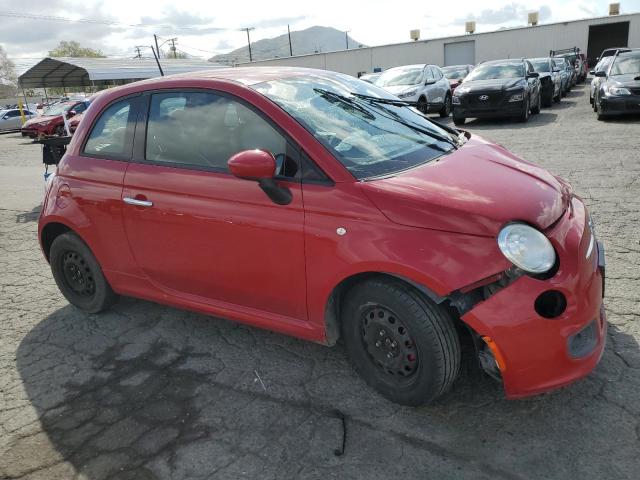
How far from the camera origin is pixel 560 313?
2275 mm

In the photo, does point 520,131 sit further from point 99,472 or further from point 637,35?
point 637,35

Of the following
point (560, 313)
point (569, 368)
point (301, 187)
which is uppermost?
point (301, 187)

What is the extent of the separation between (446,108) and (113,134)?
1374cm

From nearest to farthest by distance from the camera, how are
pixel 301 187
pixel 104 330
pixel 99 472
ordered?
pixel 99 472
pixel 301 187
pixel 104 330

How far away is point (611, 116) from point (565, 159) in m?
5.50

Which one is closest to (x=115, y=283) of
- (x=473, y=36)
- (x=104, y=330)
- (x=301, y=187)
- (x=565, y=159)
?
(x=104, y=330)

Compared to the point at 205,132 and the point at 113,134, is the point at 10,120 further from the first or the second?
the point at 205,132

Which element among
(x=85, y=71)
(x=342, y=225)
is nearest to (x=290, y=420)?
(x=342, y=225)

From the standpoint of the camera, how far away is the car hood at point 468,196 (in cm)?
235

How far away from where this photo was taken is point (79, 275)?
13.3 feet

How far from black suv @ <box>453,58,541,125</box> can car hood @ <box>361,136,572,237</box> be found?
10472 mm

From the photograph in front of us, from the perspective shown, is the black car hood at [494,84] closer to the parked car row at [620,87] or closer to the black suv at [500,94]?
the black suv at [500,94]

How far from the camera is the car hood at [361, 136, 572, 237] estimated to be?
7.72 ft

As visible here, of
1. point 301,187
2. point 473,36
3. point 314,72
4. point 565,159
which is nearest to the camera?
point 301,187
